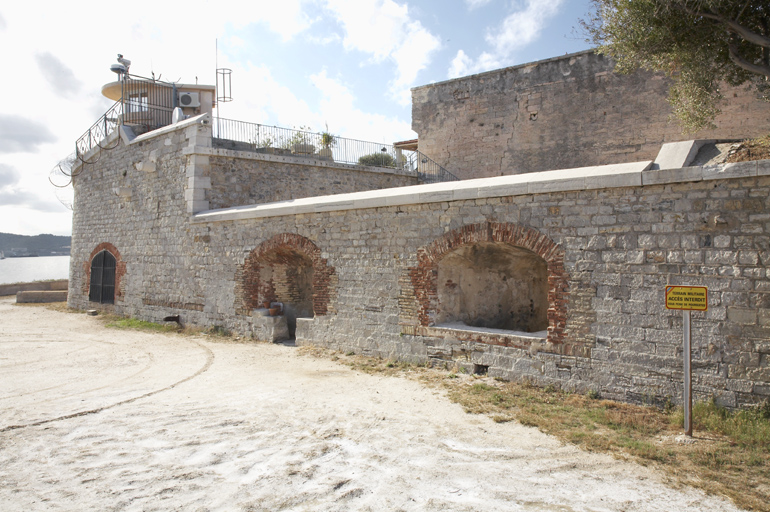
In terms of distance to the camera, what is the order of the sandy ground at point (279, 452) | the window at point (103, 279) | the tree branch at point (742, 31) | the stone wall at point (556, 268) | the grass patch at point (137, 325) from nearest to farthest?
the sandy ground at point (279, 452) < the stone wall at point (556, 268) < the tree branch at point (742, 31) < the grass patch at point (137, 325) < the window at point (103, 279)

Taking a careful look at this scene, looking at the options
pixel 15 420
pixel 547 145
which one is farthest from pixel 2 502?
pixel 547 145

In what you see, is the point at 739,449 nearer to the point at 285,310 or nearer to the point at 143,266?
the point at 285,310

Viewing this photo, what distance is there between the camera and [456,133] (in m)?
17.9

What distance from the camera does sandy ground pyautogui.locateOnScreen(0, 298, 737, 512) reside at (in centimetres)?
413

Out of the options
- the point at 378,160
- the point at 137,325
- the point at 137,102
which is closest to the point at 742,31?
the point at 378,160

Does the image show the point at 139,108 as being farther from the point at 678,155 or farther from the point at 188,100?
the point at 678,155

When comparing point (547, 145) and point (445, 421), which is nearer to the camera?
point (445, 421)

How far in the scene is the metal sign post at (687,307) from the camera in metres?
5.15

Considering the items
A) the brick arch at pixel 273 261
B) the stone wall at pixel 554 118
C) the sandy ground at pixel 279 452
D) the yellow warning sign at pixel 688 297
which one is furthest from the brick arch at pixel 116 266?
the yellow warning sign at pixel 688 297

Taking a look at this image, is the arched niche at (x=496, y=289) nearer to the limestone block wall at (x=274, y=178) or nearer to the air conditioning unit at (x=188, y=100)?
the limestone block wall at (x=274, y=178)

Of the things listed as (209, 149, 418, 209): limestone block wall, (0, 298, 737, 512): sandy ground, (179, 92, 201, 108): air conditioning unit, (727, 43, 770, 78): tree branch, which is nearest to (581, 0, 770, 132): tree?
(727, 43, 770, 78): tree branch

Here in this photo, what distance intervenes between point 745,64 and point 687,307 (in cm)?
461

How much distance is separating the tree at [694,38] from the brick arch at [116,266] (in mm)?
13960

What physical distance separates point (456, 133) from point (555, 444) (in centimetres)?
1411
